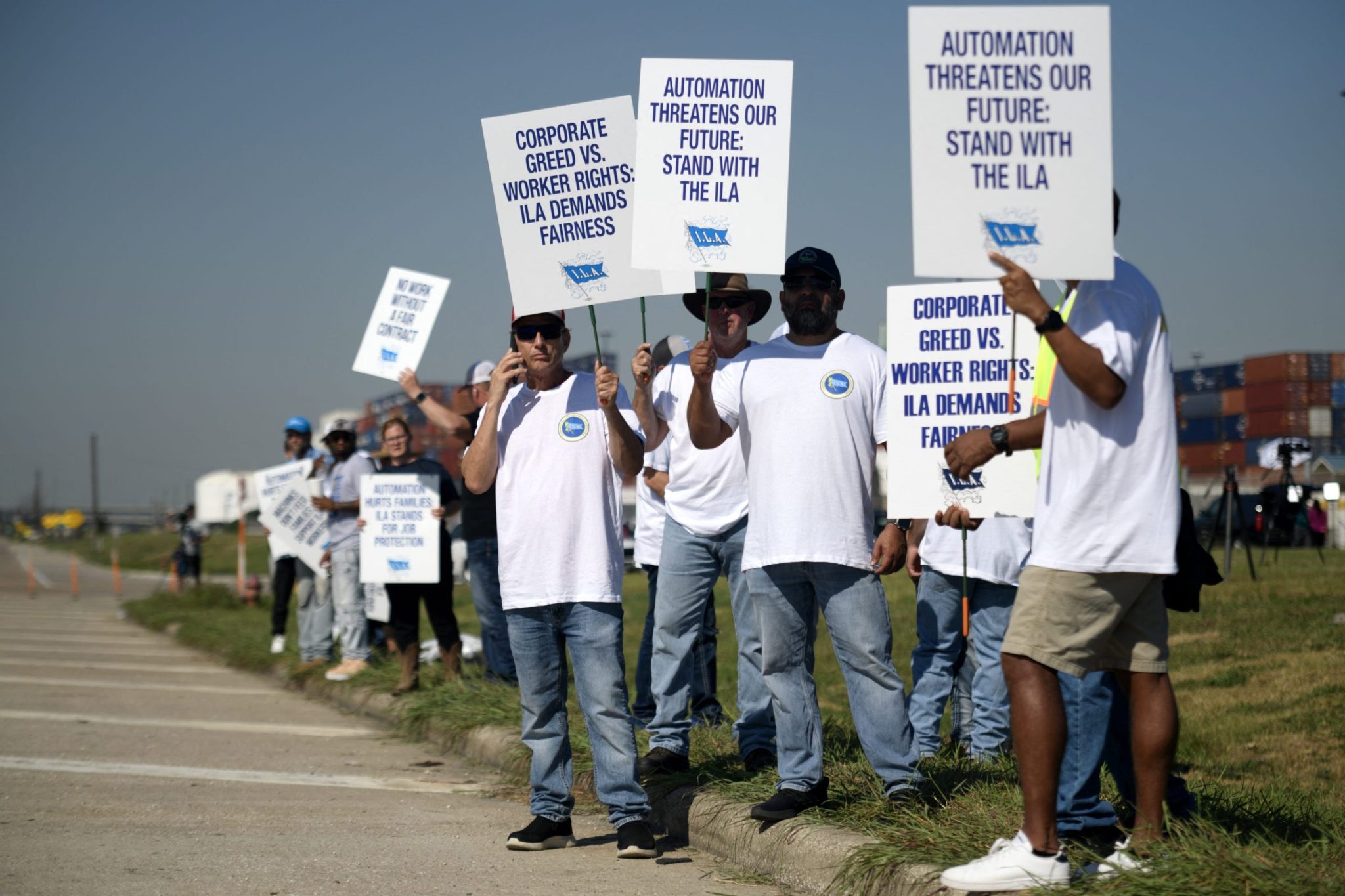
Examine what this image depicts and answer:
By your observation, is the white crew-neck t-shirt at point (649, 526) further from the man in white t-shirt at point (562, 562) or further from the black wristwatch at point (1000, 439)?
the black wristwatch at point (1000, 439)

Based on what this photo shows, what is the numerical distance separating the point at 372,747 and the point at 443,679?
1370 millimetres

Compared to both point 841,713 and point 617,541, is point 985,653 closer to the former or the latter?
point 617,541

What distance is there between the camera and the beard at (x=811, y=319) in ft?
18.0

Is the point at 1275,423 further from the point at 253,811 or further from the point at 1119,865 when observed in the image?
the point at 1119,865

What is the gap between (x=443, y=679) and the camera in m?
10.2

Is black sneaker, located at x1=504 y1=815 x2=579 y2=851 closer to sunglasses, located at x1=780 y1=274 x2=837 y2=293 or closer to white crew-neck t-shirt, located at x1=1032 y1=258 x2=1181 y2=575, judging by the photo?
sunglasses, located at x1=780 y1=274 x2=837 y2=293

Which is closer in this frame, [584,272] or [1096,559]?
[1096,559]

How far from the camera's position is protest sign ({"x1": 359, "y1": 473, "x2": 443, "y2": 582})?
1022cm

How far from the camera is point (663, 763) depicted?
256 inches

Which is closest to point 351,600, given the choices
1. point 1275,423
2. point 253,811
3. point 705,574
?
point 253,811

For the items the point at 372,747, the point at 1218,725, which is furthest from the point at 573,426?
the point at 1218,725

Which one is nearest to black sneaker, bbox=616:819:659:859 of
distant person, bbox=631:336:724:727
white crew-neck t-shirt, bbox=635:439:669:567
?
distant person, bbox=631:336:724:727

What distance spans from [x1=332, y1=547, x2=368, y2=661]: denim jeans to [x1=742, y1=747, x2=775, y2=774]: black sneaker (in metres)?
5.26

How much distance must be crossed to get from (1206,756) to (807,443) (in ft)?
12.6
